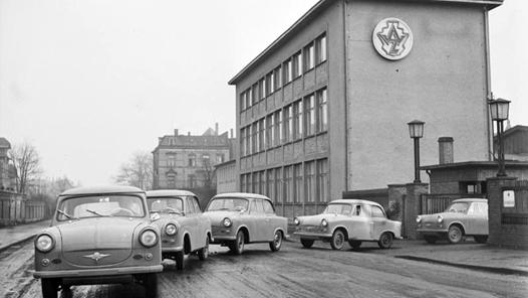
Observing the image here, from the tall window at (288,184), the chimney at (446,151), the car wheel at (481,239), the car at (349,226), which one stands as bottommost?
the car wheel at (481,239)

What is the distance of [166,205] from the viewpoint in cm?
1445

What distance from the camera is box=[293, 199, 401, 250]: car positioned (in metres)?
20.2

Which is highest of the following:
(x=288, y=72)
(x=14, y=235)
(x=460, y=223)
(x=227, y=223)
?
(x=288, y=72)

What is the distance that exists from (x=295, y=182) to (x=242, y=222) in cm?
2495

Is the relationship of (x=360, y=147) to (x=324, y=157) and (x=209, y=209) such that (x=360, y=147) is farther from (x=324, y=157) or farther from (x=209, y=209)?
(x=209, y=209)

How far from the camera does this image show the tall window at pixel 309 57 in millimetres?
38862

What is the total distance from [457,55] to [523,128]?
290 inches

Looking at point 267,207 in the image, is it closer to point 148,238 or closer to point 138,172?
point 148,238

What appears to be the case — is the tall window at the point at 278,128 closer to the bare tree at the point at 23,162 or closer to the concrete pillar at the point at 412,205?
the concrete pillar at the point at 412,205

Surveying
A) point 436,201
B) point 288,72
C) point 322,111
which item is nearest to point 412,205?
point 436,201

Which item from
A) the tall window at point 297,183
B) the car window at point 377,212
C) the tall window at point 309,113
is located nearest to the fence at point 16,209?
the tall window at point 297,183

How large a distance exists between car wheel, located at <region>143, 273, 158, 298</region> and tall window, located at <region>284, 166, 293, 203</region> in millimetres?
34174

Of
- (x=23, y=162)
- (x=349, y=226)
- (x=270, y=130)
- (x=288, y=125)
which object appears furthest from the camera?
(x=23, y=162)

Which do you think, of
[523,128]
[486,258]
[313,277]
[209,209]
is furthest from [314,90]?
[313,277]
